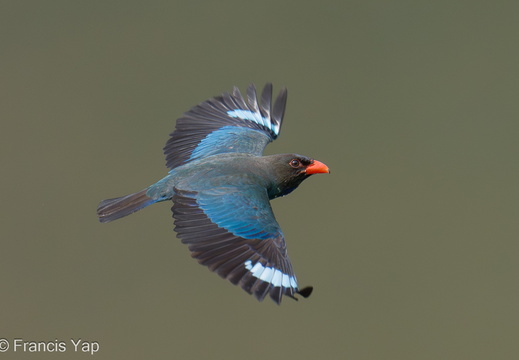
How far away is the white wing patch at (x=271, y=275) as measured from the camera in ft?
15.3

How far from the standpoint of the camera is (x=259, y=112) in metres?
7.12

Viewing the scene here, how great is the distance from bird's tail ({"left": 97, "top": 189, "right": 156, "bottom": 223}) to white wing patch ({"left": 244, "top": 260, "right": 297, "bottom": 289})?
1.08 meters

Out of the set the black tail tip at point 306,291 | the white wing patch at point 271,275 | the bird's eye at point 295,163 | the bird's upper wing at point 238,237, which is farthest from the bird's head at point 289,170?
the black tail tip at point 306,291

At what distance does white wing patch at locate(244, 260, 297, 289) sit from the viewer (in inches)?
183

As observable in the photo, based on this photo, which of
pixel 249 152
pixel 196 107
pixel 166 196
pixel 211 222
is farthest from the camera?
pixel 196 107

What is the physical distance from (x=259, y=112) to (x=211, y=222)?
2.27 m

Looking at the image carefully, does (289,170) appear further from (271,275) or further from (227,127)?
(271,275)

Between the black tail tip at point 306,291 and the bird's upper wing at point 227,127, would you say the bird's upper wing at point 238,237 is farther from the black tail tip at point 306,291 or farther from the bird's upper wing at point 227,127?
the bird's upper wing at point 227,127

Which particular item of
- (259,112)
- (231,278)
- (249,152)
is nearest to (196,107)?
(259,112)

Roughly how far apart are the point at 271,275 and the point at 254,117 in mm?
2589

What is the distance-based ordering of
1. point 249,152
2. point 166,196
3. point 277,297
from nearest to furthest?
point 277,297 < point 166,196 < point 249,152

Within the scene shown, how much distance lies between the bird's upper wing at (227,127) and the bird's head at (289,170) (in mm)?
489

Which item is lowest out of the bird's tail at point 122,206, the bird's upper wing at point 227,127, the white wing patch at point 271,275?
the white wing patch at point 271,275

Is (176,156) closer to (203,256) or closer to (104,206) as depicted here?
(104,206)
